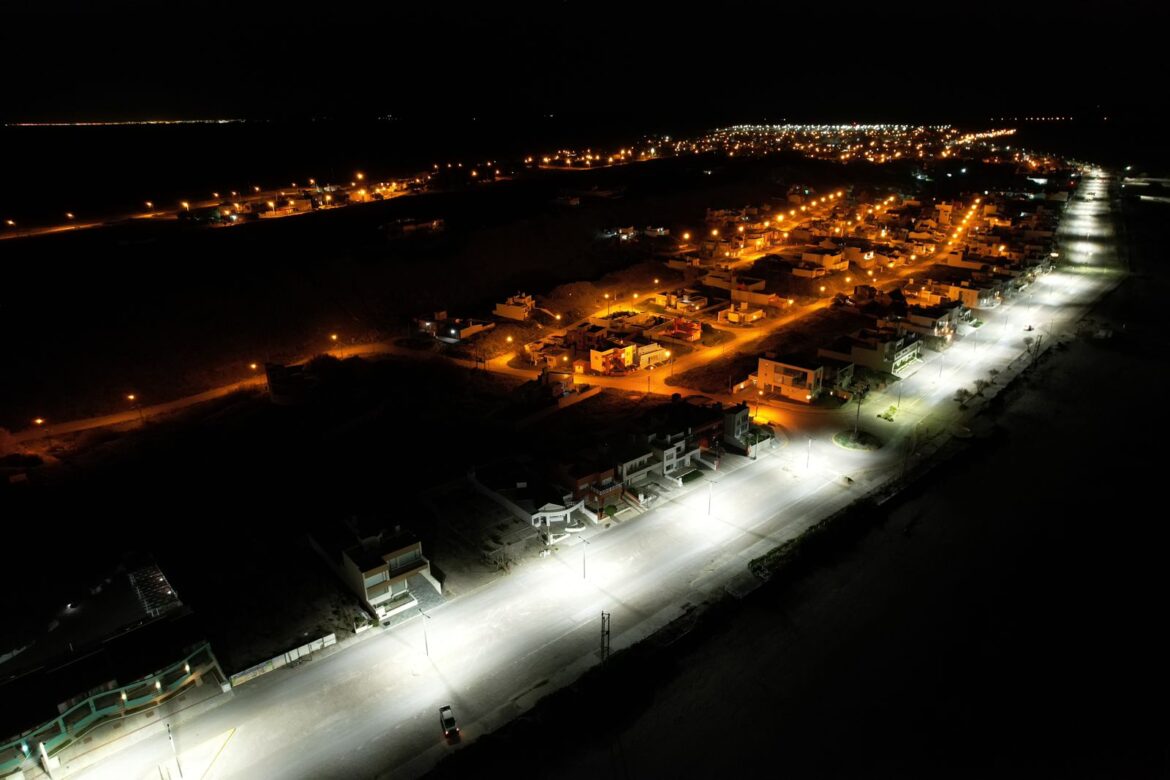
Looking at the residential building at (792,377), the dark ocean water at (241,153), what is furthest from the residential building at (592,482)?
the dark ocean water at (241,153)

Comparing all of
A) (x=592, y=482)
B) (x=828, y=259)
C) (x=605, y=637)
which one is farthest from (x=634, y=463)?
(x=828, y=259)

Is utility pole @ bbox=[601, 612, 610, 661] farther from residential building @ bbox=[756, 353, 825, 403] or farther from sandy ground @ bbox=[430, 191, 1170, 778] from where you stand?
residential building @ bbox=[756, 353, 825, 403]

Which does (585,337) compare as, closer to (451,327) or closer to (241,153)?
(451,327)

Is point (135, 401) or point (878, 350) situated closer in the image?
point (135, 401)

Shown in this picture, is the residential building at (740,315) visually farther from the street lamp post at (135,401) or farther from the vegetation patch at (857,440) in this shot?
the street lamp post at (135,401)

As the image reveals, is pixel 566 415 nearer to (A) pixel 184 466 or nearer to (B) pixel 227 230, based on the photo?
→ (A) pixel 184 466

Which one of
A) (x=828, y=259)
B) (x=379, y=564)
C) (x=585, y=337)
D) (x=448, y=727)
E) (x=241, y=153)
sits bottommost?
(x=828, y=259)

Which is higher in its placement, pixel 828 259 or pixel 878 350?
pixel 878 350

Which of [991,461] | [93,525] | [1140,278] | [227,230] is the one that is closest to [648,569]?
[991,461]
